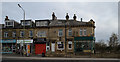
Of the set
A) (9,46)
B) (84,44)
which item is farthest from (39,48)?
(84,44)

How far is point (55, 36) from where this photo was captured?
3378cm

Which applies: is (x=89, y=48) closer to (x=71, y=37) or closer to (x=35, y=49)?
(x=71, y=37)

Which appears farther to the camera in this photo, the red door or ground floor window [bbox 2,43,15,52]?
ground floor window [bbox 2,43,15,52]

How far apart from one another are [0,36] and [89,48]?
22.7 meters

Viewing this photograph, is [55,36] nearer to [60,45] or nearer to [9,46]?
[60,45]

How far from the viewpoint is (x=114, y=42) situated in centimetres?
4138

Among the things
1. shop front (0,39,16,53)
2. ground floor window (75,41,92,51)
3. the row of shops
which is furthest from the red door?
ground floor window (75,41,92,51)

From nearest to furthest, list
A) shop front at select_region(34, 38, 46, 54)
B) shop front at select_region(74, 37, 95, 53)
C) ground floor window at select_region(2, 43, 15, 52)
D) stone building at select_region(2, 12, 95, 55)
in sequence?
shop front at select_region(74, 37, 95, 53) < stone building at select_region(2, 12, 95, 55) < shop front at select_region(34, 38, 46, 54) < ground floor window at select_region(2, 43, 15, 52)

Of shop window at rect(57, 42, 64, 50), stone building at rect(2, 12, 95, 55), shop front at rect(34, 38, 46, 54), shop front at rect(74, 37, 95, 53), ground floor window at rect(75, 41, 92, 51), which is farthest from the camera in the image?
shop front at rect(34, 38, 46, 54)

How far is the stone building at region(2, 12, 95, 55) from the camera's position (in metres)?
32.5

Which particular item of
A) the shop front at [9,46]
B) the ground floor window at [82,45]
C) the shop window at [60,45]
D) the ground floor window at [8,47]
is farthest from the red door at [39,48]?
the ground floor window at [82,45]

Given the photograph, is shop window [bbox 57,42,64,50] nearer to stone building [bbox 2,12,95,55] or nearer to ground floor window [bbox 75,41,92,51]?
stone building [bbox 2,12,95,55]

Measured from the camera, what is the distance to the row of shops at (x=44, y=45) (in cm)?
3228

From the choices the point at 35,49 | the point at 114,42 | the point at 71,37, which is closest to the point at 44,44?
the point at 35,49
